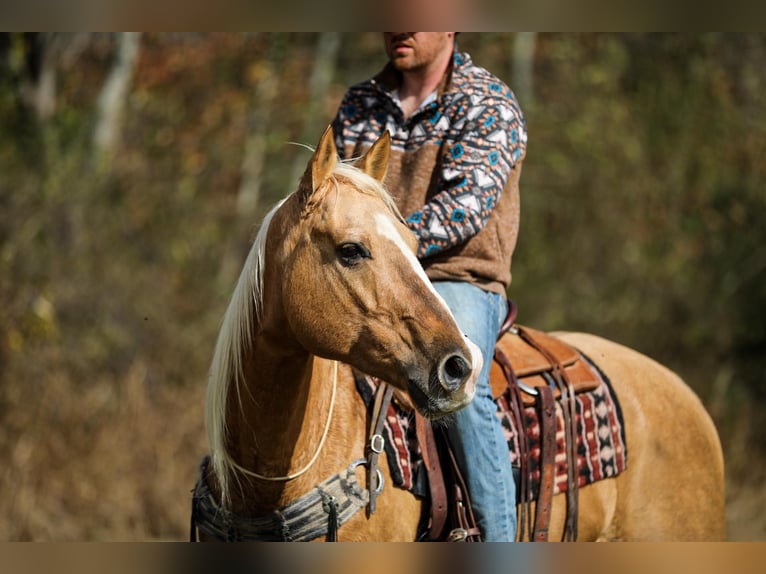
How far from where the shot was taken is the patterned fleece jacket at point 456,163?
11.3ft

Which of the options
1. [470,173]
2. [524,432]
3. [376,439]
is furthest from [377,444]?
[470,173]

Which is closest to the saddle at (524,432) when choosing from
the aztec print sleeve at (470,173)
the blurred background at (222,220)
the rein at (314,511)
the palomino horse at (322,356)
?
the palomino horse at (322,356)

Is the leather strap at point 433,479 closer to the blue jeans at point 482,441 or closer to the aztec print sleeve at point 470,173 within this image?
the blue jeans at point 482,441

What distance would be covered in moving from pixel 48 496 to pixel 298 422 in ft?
16.7

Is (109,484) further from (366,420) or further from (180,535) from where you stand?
(366,420)

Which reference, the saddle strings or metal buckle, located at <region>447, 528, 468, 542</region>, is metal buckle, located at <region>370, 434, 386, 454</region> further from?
metal buckle, located at <region>447, 528, 468, 542</region>

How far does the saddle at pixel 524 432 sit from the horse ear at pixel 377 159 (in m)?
0.91

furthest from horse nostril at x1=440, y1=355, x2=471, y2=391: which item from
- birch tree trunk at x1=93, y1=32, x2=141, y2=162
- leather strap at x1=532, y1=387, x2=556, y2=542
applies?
birch tree trunk at x1=93, y1=32, x2=141, y2=162

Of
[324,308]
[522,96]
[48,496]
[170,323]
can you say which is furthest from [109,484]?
[522,96]

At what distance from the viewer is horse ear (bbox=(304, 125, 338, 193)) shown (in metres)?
2.91

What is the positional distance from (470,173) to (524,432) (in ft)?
3.57

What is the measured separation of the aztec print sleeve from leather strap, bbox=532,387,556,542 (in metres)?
0.82

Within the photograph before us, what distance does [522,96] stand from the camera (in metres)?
12.1

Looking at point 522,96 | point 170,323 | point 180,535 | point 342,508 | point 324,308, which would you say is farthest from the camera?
point 522,96
